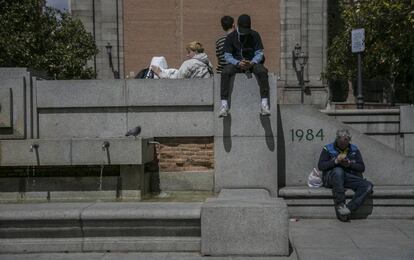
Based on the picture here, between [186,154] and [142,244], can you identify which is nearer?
[142,244]

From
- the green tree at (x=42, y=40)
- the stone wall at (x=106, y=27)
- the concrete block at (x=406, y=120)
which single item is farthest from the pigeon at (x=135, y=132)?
the stone wall at (x=106, y=27)

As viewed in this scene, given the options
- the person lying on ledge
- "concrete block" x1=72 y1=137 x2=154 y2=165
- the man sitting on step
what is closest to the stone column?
the man sitting on step

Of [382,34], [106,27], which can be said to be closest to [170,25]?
[106,27]

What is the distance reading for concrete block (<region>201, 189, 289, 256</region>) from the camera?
7344 millimetres

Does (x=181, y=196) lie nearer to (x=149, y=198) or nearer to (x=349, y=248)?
(x=149, y=198)

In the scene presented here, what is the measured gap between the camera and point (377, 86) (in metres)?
45.5

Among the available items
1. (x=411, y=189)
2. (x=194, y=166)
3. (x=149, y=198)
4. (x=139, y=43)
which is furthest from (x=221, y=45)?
(x=139, y=43)

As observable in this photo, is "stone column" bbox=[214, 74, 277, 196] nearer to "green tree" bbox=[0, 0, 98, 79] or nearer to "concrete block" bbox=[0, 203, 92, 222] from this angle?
"concrete block" bbox=[0, 203, 92, 222]

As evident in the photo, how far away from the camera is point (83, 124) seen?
10078 millimetres

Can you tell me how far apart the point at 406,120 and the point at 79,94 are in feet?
21.2

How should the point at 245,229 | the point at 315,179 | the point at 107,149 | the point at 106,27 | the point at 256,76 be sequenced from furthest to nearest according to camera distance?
the point at 106,27, the point at 315,179, the point at 256,76, the point at 107,149, the point at 245,229

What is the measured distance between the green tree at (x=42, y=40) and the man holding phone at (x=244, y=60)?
47.9 feet

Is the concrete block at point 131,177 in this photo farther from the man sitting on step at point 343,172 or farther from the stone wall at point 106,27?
the stone wall at point 106,27

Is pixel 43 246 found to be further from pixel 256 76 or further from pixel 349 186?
pixel 349 186
